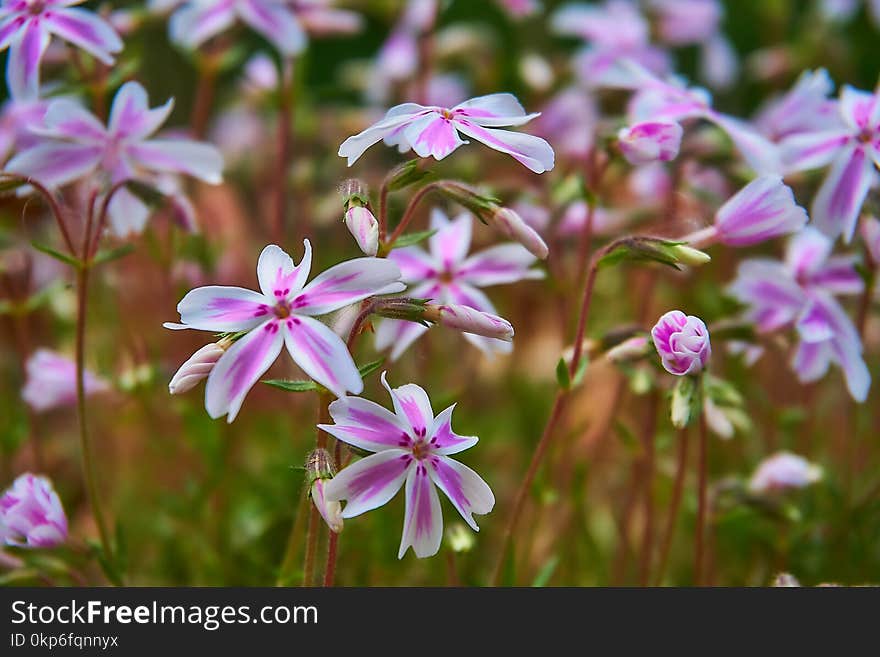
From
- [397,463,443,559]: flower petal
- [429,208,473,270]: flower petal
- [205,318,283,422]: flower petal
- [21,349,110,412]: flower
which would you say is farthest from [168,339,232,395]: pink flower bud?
[21,349,110,412]: flower

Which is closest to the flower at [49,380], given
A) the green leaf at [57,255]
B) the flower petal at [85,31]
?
the green leaf at [57,255]

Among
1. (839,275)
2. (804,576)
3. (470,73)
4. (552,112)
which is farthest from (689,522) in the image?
(470,73)

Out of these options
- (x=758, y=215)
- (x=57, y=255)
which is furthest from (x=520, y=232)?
(x=57, y=255)

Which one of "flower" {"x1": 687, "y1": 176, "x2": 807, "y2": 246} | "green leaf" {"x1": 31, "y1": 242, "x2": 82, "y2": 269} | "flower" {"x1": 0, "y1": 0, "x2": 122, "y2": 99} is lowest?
"flower" {"x1": 687, "y1": 176, "x2": 807, "y2": 246}

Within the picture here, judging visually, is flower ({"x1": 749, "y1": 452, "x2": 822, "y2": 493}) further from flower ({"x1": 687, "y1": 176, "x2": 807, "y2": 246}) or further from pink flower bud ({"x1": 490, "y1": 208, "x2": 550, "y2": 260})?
pink flower bud ({"x1": 490, "y1": 208, "x2": 550, "y2": 260})

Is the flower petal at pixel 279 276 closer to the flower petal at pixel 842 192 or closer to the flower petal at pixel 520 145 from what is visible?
the flower petal at pixel 520 145

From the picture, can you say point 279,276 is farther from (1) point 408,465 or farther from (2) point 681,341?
(2) point 681,341
